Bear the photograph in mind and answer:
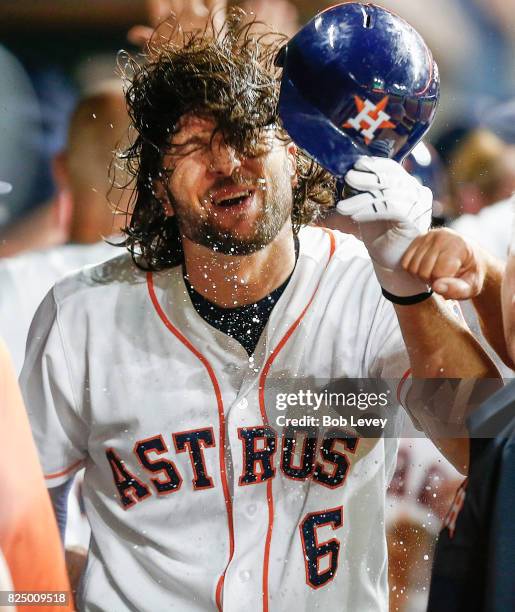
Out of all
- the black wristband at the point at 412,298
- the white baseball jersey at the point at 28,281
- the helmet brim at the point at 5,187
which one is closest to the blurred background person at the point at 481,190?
the black wristband at the point at 412,298

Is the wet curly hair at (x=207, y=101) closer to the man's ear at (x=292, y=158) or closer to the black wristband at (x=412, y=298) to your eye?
the man's ear at (x=292, y=158)

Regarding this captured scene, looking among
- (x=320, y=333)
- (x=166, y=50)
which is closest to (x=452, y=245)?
(x=320, y=333)

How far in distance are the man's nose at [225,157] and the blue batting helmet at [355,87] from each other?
0.09 meters

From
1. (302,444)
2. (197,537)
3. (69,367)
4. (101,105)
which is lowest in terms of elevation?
(197,537)

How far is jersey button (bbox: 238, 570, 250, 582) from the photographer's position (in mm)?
1307

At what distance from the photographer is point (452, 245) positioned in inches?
48.9

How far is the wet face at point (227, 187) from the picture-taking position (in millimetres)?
1239

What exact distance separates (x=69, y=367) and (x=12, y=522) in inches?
10.3

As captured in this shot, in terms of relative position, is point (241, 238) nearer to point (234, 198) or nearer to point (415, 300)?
point (234, 198)

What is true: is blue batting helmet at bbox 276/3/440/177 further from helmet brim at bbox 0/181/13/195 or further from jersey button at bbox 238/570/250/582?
jersey button at bbox 238/570/250/582

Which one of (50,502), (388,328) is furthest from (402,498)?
(50,502)

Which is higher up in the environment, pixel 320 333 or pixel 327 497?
pixel 320 333

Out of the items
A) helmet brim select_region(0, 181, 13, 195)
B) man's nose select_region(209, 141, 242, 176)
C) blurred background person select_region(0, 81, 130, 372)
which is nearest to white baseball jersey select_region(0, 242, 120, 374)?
blurred background person select_region(0, 81, 130, 372)

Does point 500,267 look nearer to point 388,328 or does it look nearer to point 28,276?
point 388,328
